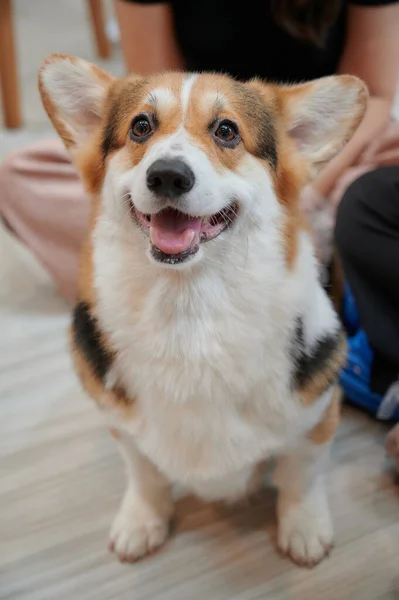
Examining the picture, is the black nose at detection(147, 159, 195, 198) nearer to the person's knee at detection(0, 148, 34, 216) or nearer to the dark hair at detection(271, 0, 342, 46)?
the dark hair at detection(271, 0, 342, 46)

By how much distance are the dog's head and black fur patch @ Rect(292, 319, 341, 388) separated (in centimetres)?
15

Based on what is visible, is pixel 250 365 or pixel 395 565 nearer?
pixel 250 365

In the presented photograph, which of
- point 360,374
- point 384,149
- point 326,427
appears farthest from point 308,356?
point 384,149

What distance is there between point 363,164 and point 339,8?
0.35 meters

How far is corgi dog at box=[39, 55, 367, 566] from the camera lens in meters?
0.76

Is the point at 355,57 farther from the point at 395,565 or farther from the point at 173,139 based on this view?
the point at 395,565

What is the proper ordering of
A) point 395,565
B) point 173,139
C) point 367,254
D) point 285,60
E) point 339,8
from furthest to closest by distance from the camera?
1. point 285,60
2. point 339,8
3. point 367,254
4. point 395,565
5. point 173,139

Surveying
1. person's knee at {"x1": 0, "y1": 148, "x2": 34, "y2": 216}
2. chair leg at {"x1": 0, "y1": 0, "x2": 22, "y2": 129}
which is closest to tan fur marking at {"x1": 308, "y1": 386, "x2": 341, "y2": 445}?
person's knee at {"x1": 0, "y1": 148, "x2": 34, "y2": 216}

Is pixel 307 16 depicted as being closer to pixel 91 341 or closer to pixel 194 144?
pixel 194 144

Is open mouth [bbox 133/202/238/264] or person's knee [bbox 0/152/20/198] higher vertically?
open mouth [bbox 133/202/238/264]

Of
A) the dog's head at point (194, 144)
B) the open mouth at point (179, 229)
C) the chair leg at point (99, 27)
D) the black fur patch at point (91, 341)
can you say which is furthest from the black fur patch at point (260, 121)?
the chair leg at point (99, 27)

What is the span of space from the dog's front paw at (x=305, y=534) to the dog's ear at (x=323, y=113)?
1.99 feet

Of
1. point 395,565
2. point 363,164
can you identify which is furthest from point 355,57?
point 395,565

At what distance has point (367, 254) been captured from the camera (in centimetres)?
120
